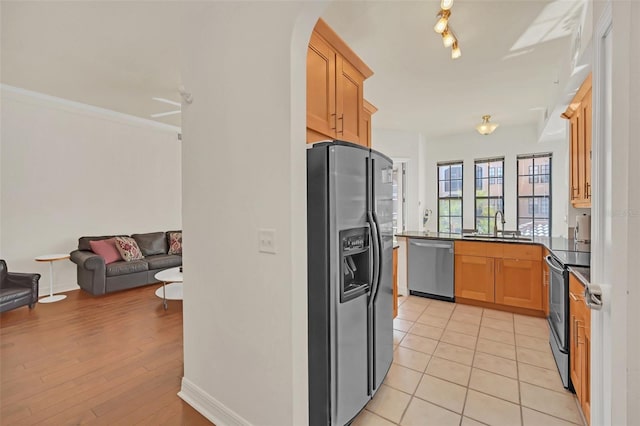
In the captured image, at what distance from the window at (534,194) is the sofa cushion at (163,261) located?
6763 mm

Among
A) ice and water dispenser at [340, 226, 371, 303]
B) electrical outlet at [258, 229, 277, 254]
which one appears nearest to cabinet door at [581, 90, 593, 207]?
ice and water dispenser at [340, 226, 371, 303]

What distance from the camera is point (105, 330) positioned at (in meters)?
3.13

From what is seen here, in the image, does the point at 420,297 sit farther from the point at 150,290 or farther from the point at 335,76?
the point at 150,290

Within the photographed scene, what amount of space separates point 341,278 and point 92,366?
235 cm

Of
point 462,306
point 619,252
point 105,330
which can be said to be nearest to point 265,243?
point 619,252

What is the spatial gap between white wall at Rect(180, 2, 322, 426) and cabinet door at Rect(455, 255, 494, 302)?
3203 millimetres

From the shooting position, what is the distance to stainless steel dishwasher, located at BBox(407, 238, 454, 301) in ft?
13.4

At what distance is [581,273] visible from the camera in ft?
6.30

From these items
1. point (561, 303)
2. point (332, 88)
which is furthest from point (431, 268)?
point (332, 88)

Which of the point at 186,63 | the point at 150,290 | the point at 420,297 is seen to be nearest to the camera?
the point at 186,63

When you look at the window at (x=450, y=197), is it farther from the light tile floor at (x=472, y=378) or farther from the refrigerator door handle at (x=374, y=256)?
the refrigerator door handle at (x=374, y=256)

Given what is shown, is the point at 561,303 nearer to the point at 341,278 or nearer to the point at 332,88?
the point at 341,278

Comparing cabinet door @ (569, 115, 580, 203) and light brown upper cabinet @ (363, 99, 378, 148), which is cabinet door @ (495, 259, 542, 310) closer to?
cabinet door @ (569, 115, 580, 203)

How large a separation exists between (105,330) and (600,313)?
3.98 m
